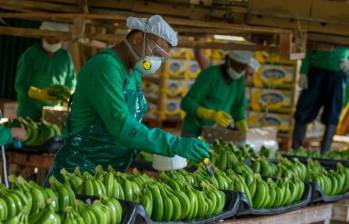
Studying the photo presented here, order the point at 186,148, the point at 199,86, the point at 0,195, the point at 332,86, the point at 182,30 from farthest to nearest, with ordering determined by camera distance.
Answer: the point at 332,86 → the point at 199,86 → the point at 182,30 → the point at 186,148 → the point at 0,195

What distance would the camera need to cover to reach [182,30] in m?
7.21

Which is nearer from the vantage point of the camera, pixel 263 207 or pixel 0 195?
pixel 0 195

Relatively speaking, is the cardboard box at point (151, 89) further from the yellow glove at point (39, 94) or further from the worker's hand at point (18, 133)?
the worker's hand at point (18, 133)

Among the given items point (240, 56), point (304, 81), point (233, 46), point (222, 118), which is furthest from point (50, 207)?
point (304, 81)

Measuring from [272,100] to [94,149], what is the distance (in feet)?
27.2

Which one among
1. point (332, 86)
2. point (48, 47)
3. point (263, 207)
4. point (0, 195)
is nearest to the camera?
point (0, 195)

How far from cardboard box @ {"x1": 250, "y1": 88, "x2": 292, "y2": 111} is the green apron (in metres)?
8.01

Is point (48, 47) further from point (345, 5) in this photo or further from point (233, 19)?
point (345, 5)

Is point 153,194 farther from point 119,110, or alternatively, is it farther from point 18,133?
point 18,133

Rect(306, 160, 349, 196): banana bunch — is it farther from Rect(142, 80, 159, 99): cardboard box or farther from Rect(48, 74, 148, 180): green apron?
Rect(142, 80, 159, 99): cardboard box

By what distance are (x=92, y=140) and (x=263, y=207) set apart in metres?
1.13

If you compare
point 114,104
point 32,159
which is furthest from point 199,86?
point 114,104

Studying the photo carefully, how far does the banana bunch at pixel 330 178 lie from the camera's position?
6.13 meters

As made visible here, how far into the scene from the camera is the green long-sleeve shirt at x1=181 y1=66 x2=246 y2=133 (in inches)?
344
